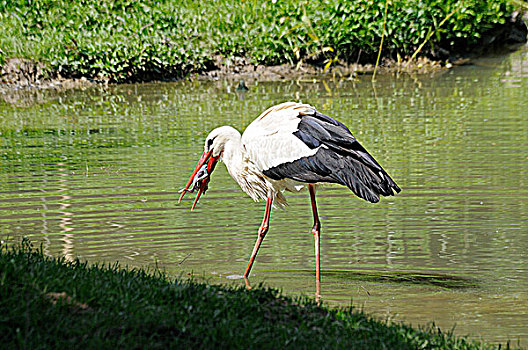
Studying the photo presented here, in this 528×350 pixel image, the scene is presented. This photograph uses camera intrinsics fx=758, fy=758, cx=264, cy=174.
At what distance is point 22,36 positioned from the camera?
64.5ft

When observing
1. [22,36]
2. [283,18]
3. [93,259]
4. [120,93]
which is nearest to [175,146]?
[93,259]

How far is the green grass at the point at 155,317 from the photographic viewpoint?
371 centimetres

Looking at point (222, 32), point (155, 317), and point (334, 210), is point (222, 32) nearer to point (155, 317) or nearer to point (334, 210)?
point (334, 210)

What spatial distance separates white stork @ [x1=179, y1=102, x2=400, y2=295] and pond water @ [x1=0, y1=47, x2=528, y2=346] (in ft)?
1.80

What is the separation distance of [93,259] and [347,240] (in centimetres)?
233

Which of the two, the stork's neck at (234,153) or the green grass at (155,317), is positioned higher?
the stork's neck at (234,153)

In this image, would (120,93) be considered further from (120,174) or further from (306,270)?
(306,270)

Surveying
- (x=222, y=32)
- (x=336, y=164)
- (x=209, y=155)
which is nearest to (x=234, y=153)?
(x=209, y=155)

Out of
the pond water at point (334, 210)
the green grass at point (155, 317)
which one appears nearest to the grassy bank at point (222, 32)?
the pond water at point (334, 210)

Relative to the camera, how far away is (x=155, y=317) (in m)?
3.93

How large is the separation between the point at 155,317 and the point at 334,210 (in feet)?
14.2

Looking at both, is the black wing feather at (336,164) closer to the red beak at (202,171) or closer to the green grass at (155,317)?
the red beak at (202,171)

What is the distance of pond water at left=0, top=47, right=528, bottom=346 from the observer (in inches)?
235

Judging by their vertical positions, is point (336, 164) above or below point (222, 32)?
below
